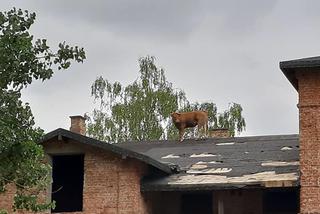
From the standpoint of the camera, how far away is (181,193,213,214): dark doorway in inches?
862

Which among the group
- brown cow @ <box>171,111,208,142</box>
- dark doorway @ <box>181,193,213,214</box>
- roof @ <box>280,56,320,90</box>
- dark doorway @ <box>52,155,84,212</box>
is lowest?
dark doorway @ <box>181,193,213,214</box>

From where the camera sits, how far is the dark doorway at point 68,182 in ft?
75.6

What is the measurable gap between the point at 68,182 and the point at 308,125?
28.8 ft

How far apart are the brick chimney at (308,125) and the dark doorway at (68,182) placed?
22.9 feet

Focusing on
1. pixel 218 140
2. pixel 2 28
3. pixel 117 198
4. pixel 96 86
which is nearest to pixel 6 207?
pixel 117 198

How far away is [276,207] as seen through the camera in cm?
2142

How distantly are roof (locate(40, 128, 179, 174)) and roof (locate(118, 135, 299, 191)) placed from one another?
0.33m

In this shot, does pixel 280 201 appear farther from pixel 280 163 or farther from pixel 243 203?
pixel 280 163

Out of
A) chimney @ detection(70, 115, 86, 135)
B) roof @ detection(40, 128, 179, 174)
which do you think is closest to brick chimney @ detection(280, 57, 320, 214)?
roof @ detection(40, 128, 179, 174)

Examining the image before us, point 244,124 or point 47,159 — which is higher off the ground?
point 244,124

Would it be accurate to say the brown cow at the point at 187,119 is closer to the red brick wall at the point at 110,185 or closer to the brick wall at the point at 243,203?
the brick wall at the point at 243,203

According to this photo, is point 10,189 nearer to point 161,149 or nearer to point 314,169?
point 161,149

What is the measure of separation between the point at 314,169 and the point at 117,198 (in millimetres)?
5284

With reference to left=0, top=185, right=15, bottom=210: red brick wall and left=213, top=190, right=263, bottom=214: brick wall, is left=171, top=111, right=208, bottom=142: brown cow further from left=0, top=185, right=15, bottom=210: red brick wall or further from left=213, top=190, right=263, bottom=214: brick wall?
left=0, top=185, right=15, bottom=210: red brick wall
